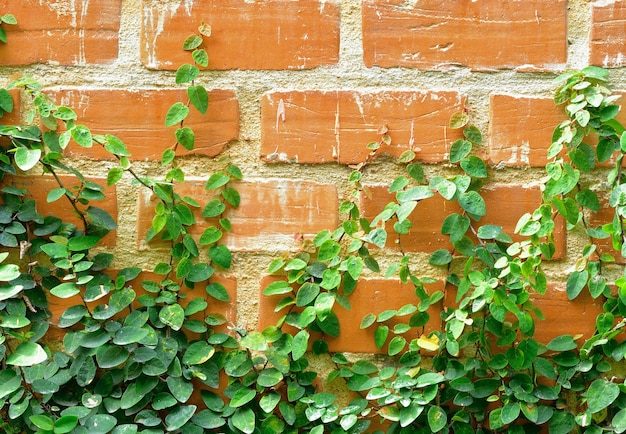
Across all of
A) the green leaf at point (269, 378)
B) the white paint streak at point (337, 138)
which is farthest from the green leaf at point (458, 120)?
the green leaf at point (269, 378)

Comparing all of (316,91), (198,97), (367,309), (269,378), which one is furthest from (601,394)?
(198,97)

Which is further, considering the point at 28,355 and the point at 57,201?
the point at 57,201

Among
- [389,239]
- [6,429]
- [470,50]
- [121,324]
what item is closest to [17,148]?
[121,324]

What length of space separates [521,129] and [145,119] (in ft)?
1.67

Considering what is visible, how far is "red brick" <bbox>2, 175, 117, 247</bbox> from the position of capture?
962 mm

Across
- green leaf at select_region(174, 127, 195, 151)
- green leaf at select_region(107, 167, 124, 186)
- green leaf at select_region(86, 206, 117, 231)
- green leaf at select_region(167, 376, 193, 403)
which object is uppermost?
Answer: green leaf at select_region(174, 127, 195, 151)

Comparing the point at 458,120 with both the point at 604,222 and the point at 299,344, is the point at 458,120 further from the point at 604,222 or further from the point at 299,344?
the point at 299,344

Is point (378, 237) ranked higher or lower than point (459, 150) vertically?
lower

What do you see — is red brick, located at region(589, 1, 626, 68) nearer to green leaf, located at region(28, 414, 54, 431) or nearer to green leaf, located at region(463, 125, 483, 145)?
green leaf, located at region(463, 125, 483, 145)

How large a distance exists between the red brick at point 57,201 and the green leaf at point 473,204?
0.47m

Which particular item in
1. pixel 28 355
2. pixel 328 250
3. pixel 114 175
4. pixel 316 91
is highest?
pixel 316 91

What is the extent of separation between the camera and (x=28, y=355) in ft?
2.84

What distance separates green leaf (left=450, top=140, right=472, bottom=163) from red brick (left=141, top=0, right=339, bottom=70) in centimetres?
20

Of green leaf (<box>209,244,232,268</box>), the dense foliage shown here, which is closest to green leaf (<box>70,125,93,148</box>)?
the dense foliage
